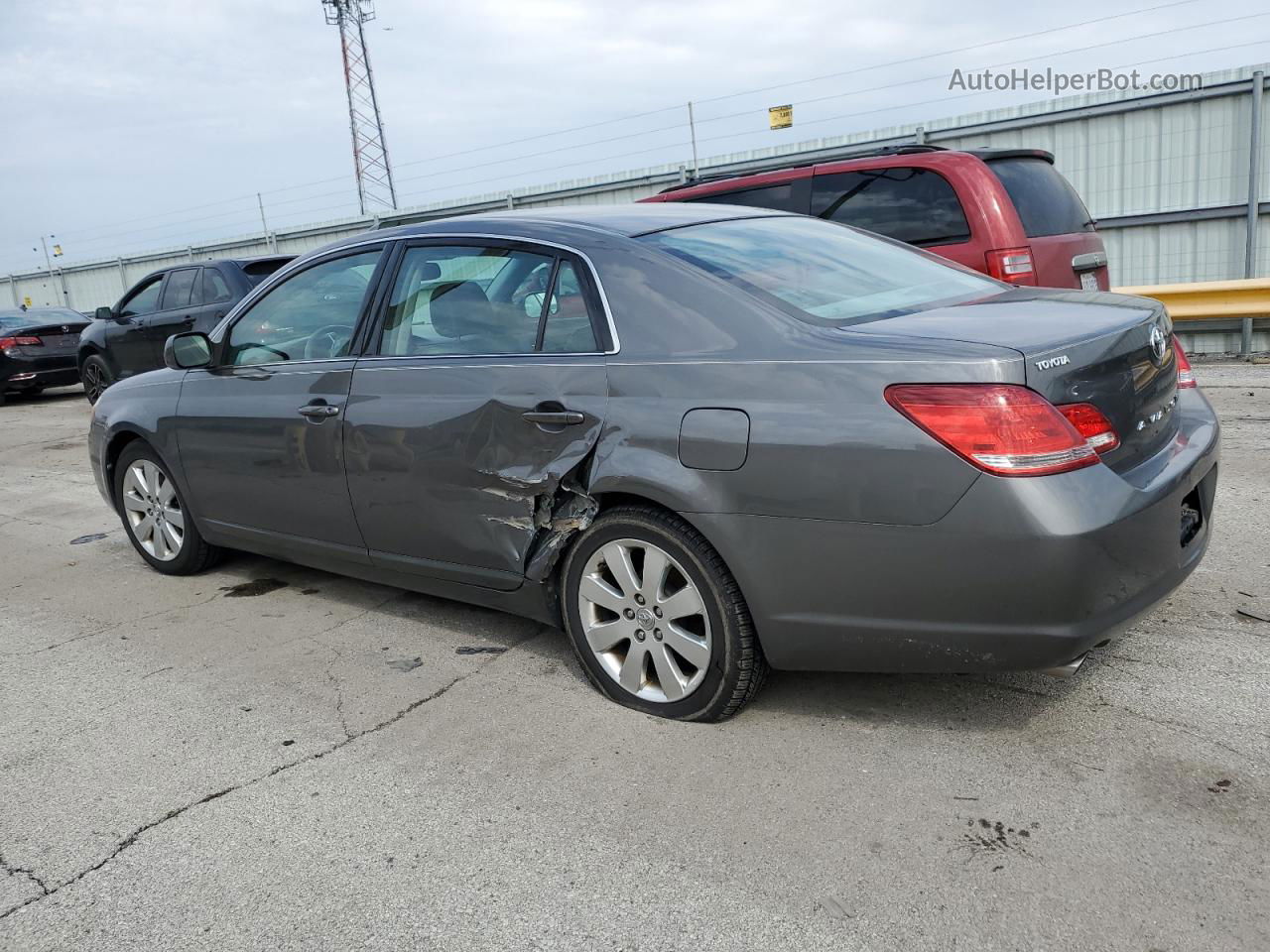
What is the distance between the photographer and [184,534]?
5266mm

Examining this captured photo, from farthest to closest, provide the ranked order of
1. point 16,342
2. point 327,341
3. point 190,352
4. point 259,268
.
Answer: point 16,342 < point 259,268 < point 190,352 < point 327,341

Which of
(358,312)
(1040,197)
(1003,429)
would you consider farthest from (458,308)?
(1040,197)

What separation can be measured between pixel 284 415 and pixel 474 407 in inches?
Result: 45.4

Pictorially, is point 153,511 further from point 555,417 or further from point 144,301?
point 144,301

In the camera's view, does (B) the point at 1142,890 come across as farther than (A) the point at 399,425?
No

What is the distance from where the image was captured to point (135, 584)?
5418 millimetres

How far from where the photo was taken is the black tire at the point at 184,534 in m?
5.23

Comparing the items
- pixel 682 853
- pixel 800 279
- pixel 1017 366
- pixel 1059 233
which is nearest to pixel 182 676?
pixel 682 853

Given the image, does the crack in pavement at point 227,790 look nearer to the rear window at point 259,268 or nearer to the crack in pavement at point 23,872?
the crack in pavement at point 23,872

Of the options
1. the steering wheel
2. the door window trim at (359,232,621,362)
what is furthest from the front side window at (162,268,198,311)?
the door window trim at (359,232,621,362)

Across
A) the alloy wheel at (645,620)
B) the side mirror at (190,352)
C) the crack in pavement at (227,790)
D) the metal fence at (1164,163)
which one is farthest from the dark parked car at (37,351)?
the alloy wheel at (645,620)

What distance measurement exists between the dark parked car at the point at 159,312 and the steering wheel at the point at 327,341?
731cm

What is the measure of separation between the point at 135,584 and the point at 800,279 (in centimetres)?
380

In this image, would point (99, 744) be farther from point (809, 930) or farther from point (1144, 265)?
point (1144, 265)
